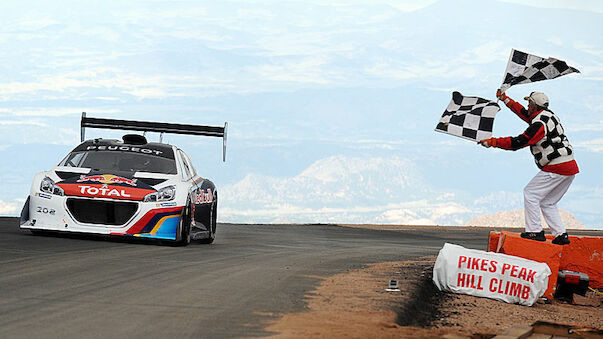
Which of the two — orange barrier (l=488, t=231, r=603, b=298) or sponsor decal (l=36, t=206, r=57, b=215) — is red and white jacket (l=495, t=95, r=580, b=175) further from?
sponsor decal (l=36, t=206, r=57, b=215)

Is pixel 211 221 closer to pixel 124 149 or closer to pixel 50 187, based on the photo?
pixel 124 149

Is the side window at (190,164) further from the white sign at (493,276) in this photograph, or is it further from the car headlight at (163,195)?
the white sign at (493,276)

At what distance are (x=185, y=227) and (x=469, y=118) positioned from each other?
4.06m

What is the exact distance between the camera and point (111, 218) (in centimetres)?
1180

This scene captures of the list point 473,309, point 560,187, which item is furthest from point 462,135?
point 473,309

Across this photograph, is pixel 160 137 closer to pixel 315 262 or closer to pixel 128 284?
pixel 315 262

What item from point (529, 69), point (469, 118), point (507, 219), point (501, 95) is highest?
point (529, 69)

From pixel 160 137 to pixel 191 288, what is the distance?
7.08 meters

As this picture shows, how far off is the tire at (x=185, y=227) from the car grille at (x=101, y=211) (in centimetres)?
67

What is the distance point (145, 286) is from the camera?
7.76 meters

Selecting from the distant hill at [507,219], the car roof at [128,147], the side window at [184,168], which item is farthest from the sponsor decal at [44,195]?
the distant hill at [507,219]

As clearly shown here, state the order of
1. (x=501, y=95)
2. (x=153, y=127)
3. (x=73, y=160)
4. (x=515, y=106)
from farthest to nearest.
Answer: (x=153, y=127) < (x=73, y=160) < (x=501, y=95) < (x=515, y=106)

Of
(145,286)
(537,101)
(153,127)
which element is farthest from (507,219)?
(145,286)

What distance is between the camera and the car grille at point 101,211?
1175cm
